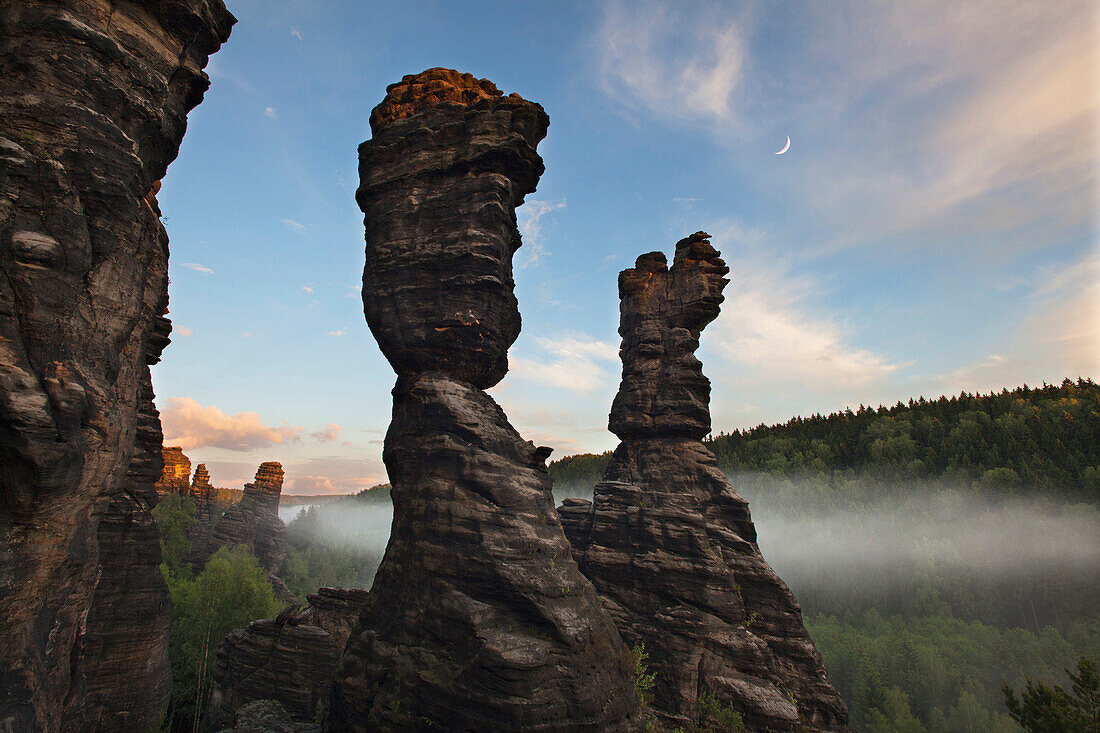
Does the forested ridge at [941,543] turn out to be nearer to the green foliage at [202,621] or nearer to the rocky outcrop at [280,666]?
the rocky outcrop at [280,666]

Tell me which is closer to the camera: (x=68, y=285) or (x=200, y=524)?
(x=68, y=285)

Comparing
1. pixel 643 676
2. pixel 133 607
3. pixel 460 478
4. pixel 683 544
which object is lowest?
pixel 643 676

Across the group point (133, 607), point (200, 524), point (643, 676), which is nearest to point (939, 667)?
point (643, 676)

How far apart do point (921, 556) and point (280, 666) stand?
86979 millimetres

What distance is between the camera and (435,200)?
2161 cm

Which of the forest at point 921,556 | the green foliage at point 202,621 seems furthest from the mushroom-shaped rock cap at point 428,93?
the forest at point 921,556

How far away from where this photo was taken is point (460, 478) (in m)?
18.3

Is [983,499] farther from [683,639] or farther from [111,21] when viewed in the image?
[111,21]

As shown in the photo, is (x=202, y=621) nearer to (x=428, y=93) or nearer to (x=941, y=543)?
(x=428, y=93)

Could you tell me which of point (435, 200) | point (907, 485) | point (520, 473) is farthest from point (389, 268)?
point (907, 485)

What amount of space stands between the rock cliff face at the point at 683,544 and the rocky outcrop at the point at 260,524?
64608 millimetres

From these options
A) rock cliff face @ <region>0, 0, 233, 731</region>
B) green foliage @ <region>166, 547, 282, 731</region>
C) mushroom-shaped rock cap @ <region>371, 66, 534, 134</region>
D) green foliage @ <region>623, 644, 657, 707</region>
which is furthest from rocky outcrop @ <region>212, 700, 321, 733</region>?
mushroom-shaped rock cap @ <region>371, 66, 534, 134</region>

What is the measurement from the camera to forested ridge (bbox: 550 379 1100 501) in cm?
7238

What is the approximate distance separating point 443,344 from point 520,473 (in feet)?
20.3
